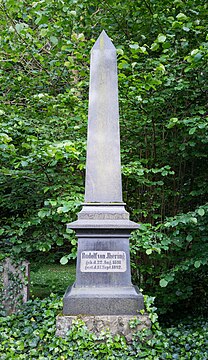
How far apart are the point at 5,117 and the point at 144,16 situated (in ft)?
8.82

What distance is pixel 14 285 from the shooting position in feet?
17.8

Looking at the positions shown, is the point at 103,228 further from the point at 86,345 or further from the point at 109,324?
the point at 86,345

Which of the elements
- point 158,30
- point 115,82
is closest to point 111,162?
point 115,82

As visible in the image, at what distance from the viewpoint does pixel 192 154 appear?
541 cm

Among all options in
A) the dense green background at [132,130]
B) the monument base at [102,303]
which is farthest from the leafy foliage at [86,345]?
the dense green background at [132,130]

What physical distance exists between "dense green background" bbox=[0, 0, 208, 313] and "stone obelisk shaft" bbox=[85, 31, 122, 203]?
253 millimetres

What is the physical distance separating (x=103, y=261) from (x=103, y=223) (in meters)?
0.42

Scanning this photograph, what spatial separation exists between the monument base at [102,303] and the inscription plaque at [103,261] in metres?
0.28

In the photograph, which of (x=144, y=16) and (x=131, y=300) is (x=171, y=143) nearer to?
(x=144, y=16)

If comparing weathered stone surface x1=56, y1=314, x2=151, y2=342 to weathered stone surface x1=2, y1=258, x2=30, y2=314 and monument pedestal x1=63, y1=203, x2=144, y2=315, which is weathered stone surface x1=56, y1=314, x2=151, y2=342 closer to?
monument pedestal x1=63, y1=203, x2=144, y2=315

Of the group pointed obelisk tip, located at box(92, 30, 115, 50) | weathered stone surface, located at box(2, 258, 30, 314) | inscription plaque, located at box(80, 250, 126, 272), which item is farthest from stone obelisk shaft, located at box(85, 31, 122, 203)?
weathered stone surface, located at box(2, 258, 30, 314)

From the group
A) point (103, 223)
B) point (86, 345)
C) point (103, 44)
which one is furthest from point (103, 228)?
point (103, 44)

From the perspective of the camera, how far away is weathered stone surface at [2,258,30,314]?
5.35 m

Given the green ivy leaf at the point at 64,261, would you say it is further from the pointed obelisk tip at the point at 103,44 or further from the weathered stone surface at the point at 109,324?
the pointed obelisk tip at the point at 103,44
